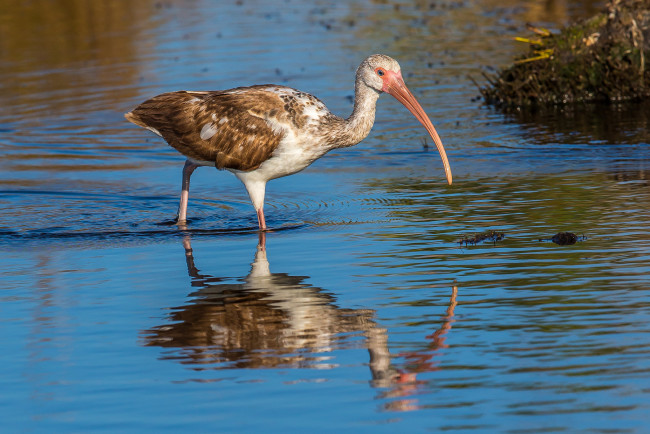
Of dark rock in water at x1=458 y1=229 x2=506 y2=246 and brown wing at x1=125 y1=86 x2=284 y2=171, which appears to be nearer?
dark rock in water at x1=458 y1=229 x2=506 y2=246

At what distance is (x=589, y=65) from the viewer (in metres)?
17.3

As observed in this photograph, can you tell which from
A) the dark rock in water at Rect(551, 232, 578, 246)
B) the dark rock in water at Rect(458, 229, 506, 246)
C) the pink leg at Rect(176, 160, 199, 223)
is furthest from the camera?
the pink leg at Rect(176, 160, 199, 223)

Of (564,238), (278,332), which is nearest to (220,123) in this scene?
(564,238)

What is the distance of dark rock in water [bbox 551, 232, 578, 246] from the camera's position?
9.91 m

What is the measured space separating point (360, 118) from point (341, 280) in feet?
8.89

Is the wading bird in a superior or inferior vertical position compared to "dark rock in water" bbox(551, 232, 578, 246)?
superior

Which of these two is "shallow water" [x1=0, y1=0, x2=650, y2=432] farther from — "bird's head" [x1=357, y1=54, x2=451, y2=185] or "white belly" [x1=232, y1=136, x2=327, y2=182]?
"bird's head" [x1=357, y1=54, x2=451, y2=185]

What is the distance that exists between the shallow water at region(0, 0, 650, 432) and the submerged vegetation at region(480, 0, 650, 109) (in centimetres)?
49

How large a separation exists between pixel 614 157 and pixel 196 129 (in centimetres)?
496

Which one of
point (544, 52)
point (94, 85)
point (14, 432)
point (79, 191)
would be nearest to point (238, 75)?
point (94, 85)

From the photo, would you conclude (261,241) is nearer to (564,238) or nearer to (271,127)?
(271,127)

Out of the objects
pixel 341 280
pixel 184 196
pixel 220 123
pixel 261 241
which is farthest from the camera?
pixel 184 196

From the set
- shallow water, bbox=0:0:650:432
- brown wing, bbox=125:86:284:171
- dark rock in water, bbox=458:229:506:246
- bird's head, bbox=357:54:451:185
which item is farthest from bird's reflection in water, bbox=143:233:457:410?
bird's head, bbox=357:54:451:185

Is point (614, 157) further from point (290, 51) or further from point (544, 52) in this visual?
point (290, 51)
